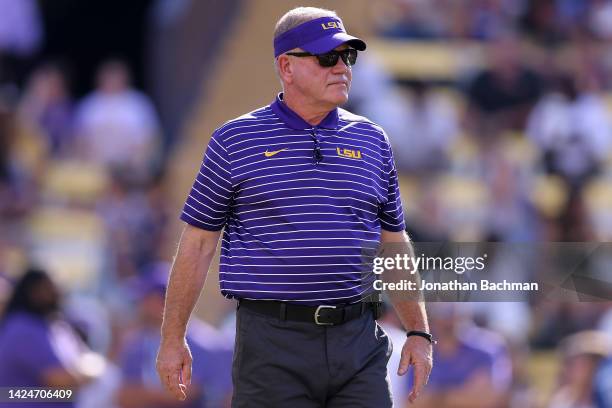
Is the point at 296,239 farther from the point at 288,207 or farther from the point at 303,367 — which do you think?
the point at 303,367

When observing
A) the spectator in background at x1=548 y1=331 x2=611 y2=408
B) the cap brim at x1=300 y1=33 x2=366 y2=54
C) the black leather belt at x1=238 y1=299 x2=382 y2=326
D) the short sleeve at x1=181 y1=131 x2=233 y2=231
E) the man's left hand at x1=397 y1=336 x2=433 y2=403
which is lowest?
the man's left hand at x1=397 y1=336 x2=433 y2=403

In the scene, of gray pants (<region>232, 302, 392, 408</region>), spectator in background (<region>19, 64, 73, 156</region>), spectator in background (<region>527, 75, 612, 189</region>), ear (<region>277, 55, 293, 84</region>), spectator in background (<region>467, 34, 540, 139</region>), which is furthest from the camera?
spectator in background (<region>19, 64, 73, 156</region>)

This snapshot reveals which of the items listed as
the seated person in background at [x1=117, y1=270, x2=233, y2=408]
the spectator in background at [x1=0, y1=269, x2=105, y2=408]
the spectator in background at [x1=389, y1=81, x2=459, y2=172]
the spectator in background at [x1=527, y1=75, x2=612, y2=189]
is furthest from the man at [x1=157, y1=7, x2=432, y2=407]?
the spectator in background at [x1=527, y1=75, x2=612, y2=189]

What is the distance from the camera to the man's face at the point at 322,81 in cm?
467

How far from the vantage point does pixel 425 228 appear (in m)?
10.3

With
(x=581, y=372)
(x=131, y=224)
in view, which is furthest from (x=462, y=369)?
(x=131, y=224)

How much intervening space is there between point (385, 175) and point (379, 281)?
0.36 meters

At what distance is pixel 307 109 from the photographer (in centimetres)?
473

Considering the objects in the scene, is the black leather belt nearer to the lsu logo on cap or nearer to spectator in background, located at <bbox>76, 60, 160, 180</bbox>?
the lsu logo on cap

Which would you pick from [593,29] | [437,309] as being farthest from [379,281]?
[593,29]

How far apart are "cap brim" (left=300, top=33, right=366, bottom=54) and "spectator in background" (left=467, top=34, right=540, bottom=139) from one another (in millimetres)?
7445

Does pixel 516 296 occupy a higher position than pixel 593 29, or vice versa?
pixel 593 29

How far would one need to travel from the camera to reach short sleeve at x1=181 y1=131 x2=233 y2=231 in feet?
15.1

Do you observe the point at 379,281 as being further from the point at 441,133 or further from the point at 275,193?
the point at 441,133
